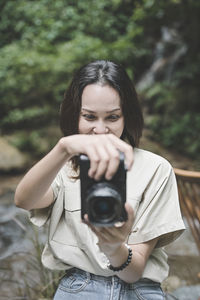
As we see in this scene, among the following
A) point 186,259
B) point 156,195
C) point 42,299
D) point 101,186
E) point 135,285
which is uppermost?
point 101,186

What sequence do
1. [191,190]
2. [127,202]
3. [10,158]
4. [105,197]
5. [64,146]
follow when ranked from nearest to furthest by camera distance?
1. [105,197]
2. [64,146]
3. [127,202]
4. [191,190]
5. [10,158]

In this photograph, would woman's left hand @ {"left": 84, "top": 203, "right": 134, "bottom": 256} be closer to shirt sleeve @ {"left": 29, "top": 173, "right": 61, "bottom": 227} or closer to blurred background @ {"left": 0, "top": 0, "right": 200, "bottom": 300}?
shirt sleeve @ {"left": 29, "top": 173, "right": 61, "bottom": 227}

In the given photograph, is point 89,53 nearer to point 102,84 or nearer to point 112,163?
point 102,84

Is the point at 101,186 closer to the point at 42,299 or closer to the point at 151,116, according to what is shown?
the point at 42,299

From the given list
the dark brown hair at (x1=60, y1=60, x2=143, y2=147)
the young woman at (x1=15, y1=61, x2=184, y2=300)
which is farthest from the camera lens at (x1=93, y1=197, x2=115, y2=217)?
the dark brown hair at (x1=60, y1=60, x2=143, y2=147)

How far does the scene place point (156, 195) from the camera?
1.25 m

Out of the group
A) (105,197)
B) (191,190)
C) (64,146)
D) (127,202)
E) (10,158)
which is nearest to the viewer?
(105,197)

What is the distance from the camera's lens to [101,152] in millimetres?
886

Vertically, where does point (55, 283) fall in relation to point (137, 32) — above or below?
below

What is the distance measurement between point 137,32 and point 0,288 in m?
6.53

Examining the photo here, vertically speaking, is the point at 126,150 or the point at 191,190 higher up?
the point at 126,150

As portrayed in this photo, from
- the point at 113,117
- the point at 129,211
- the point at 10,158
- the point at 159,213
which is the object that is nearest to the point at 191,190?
the point at 159,213

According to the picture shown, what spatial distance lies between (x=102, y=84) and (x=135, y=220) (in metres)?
0.53

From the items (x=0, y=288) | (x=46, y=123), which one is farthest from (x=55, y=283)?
(x=46, y=123)
